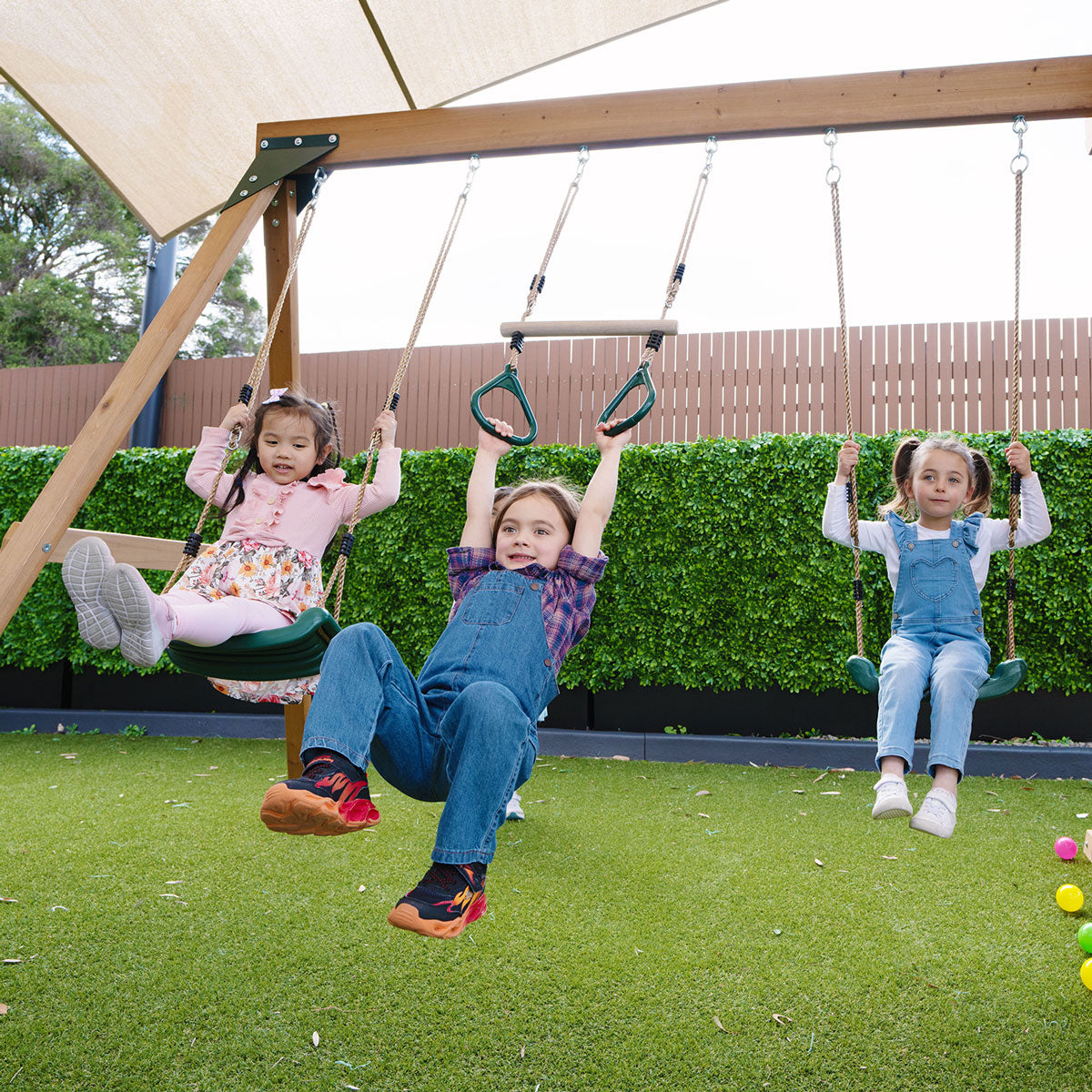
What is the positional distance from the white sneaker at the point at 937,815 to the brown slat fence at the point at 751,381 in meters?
6.18

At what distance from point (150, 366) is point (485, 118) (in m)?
1.31

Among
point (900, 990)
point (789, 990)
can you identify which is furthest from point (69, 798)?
point (900, 990)

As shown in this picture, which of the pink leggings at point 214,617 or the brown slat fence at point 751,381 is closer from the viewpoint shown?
the pink leggings at point 214,617

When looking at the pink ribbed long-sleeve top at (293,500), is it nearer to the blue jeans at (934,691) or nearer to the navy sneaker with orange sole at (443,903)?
the navy sneaker with orange sole at (443,903)

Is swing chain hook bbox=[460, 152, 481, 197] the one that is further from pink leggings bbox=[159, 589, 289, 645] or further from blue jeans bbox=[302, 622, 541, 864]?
blue jeans bbox=[302, 622, 541, 864]

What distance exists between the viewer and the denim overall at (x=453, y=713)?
1722 mm

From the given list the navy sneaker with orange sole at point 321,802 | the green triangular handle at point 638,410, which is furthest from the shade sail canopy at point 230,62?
the navy sneaker with orange sole at point 321,802

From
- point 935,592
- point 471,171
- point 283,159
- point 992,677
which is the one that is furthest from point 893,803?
point 283,159

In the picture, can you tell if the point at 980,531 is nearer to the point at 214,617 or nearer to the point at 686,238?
the point at 686,238

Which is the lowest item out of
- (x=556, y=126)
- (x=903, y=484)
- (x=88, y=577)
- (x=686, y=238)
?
(x=88, y=577)

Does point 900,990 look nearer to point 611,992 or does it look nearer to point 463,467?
point 611,992

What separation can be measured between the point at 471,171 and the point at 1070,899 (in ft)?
9.45

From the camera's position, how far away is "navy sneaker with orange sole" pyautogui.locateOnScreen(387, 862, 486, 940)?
5.20ft

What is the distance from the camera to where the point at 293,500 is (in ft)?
10.1
